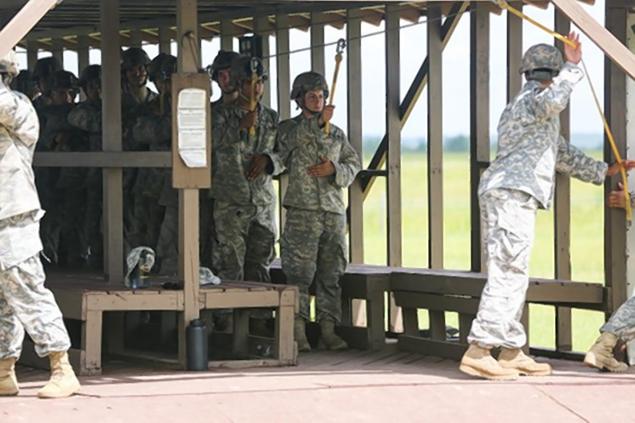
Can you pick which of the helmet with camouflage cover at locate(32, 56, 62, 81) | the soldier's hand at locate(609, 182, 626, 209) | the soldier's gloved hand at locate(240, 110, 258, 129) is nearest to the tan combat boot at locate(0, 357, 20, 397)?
the soldier's gloved hand at locate(240, 110, 258, 129)

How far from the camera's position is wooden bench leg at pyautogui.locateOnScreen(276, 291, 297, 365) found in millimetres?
11531

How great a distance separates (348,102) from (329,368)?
3.31m

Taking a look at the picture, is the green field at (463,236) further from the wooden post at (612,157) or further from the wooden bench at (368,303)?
the wooden post at (612,157)

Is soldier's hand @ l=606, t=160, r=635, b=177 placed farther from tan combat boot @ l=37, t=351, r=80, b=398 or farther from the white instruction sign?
tan combat boot @ l=37, t=351, r=80, b=398

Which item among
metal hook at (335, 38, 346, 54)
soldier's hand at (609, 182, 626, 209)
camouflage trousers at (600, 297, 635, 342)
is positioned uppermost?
metal hook at (335, 38, 346, 54)

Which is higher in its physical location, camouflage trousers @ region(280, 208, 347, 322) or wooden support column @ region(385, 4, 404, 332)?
wooden support column @ region(385, 4, 404, 332)

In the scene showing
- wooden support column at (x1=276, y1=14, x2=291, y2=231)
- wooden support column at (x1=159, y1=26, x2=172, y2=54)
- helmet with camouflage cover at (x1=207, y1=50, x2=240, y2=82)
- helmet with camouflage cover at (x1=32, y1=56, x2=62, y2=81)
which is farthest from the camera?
wooden support column at (x1=159, y1=26, x2=172, y2=54)

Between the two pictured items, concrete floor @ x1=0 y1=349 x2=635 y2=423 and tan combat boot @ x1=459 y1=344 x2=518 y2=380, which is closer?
concrete floor @ x1=0 y1=349 x2=635 y2=423

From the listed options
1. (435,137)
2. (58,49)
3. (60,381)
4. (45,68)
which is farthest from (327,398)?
(58,49)

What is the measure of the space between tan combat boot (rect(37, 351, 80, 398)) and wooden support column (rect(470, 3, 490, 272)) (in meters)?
3.65

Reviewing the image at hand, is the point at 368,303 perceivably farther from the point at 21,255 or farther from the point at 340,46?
the point at 21,255

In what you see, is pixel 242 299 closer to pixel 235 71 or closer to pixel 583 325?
pixel 235 71

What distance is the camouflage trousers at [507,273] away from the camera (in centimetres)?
1071

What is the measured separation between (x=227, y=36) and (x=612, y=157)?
16.5 ft
